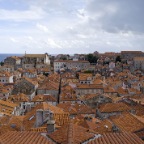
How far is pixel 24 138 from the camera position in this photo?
14.5m

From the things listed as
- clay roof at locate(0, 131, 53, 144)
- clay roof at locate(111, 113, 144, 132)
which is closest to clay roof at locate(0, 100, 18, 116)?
clay roof at locate(111, 113, 144, 132)

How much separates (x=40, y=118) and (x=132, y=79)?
77.0 metres

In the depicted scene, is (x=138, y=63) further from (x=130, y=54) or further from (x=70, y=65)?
(x=70, y=65)

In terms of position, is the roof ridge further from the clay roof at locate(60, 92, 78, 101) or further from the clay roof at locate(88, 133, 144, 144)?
the clay roof at locate(60, 92, 78, 101)

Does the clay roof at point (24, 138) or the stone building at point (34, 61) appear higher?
the clay roof at point (24, 138)

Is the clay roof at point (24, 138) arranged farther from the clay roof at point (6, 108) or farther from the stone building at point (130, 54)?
the stone building at point (130, 54)

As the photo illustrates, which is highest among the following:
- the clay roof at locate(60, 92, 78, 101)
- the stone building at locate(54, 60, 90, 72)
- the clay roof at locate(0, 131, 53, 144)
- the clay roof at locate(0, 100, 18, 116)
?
the clay roof at locate(0, 131, 53, 144)

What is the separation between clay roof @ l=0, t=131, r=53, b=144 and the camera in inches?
553

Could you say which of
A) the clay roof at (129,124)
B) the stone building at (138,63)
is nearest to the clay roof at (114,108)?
→ the clay roof at (129,124)

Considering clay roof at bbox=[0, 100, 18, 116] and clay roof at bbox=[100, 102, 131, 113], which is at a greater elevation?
clay roof at bbox=[100, 102, 131, 113]

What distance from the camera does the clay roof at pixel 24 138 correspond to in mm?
14039

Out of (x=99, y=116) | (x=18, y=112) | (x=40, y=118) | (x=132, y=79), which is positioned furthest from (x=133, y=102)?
(x=132, y=79)

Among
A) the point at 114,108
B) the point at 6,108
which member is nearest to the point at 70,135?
the point at 114,108

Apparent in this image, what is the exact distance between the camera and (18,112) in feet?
175
